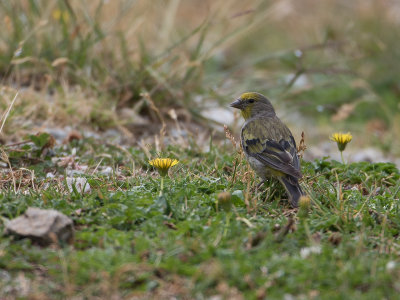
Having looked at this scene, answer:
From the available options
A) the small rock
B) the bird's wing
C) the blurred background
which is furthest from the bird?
the small rock

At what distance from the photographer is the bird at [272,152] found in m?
4.32

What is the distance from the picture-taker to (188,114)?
702 cm

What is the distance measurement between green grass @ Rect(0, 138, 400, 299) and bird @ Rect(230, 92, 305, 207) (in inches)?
4.6

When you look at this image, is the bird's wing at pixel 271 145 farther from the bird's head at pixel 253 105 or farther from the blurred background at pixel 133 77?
the blurred background at pixel 133 77

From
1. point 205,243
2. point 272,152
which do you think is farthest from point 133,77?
point 205,243

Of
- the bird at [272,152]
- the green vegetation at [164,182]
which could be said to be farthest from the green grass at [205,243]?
the bird at [272,152]

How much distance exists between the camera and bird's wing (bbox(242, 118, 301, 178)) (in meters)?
4.47

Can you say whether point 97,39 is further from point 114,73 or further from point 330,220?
point 330,220

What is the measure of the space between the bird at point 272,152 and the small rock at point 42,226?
66.9 inches

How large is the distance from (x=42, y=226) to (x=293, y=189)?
1.92 m

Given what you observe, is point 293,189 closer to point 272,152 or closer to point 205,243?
point 272,152

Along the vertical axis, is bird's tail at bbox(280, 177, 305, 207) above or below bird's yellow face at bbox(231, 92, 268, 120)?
below

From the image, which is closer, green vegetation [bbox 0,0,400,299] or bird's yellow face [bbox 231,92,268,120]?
green vegetation [bbox 0,0,400,299]

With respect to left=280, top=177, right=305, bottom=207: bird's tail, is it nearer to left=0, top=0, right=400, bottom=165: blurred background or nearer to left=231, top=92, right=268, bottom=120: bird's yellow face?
left=231, top=92, right=268, bottom=120: bird's yellow face
